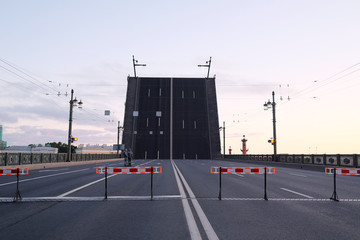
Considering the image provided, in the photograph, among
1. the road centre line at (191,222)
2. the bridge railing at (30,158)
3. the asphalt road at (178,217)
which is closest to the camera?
the road centre line at (191,222)

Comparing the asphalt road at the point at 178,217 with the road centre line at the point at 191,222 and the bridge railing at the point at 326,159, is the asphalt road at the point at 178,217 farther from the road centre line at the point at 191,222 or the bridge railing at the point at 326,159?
the bridge railing at the point at 326,159

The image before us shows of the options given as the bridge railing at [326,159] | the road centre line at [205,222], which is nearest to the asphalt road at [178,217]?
the road centre line at [205,222]

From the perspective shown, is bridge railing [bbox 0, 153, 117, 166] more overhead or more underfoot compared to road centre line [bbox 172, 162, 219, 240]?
more overhead

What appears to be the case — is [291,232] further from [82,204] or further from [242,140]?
[242,140]

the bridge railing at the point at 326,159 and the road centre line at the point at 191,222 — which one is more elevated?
the bridge railing at the point at 326,159

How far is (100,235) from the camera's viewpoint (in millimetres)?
5781

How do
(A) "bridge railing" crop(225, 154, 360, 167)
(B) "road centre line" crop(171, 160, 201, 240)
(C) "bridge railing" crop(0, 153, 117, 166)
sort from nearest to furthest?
1. (B) "road centre line" crop(171, 160, 201, 240)
2. (C) "bridge railing" crop(0, 153, 117, 166)
3. (A) "bridge railing" crop(225, 154, 360, 167)

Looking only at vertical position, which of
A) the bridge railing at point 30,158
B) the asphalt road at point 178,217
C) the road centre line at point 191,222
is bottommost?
the asphalt road at point 178,217

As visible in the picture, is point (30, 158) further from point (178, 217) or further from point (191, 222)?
point (191, 222)

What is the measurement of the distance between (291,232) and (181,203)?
3.76m

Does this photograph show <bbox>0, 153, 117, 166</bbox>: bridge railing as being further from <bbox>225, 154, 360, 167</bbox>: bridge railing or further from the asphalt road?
<bbox>225, 154, 360, 167</bbox>: bridge railing

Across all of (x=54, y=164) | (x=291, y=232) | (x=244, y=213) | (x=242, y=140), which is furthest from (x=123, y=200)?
(x=242, y=140)

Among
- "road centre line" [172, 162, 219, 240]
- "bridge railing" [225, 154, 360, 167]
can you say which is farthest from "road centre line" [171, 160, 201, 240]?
"bridge railing" [225, 154, 360, 167]

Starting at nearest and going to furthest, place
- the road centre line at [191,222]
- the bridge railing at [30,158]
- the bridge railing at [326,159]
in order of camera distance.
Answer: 1. the road centre line at [191,222]
2. the bridge railing at [30,158]
3. the bridge railing at [326,159]
